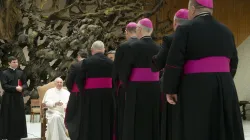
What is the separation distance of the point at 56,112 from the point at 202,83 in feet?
17.9

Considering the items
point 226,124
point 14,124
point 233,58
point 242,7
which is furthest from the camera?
point 242,7

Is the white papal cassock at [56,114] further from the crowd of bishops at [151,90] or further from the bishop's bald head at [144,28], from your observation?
the bishop's bald head at [144,28]

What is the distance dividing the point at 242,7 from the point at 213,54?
1339 centimetres

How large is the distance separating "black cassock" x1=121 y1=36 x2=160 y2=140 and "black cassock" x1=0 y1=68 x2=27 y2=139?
14.2ft

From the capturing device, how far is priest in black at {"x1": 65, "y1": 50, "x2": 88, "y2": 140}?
7.87 m

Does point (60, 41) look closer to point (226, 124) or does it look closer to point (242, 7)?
point (242, 7)

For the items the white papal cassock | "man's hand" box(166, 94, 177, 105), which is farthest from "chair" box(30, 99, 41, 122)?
"man's hand" box(166, 94, 177, 105)

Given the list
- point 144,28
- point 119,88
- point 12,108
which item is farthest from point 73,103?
point 144,28

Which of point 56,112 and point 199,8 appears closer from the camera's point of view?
point 199,8

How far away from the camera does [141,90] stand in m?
6.02

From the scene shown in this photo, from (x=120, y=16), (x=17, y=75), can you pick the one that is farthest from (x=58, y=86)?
(x=120, y=16)

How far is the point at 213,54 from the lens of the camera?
4.10 m

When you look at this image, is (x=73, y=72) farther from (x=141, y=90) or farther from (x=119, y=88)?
(x=141, y=90)

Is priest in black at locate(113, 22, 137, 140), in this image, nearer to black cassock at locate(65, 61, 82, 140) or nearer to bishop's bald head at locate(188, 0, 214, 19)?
black cassock at locate(65, 61, 82, 140)
